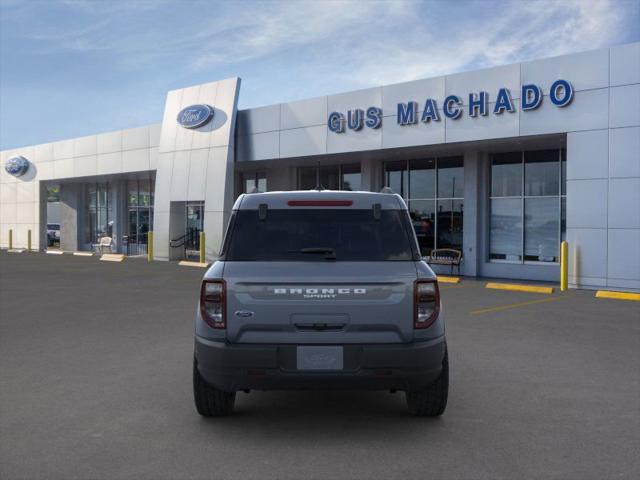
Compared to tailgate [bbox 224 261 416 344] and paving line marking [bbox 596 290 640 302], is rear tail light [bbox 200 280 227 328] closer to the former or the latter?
tailgate [bbox 224 261 416 344]

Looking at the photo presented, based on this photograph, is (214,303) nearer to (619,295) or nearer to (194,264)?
(619,295)

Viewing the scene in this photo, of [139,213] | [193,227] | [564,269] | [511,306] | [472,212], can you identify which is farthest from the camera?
[139,213]

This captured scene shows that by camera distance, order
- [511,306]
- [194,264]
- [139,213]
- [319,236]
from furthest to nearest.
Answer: [139,213]
[194,264]
[511,306]
[319,236]

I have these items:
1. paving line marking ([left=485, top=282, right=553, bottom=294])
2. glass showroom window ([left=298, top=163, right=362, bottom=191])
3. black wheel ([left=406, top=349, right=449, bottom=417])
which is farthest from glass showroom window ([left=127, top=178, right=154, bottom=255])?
black wheel ([left=406, top=349, right=449, bottom=417])

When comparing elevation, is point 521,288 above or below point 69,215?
below

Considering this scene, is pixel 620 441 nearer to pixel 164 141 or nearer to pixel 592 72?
pixel 592 72

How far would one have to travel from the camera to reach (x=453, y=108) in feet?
58.4

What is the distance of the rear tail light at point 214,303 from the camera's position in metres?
4.43

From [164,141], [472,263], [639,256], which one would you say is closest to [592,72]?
[639,256]

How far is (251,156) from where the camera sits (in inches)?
947

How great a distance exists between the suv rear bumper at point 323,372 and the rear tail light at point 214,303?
0.58ft

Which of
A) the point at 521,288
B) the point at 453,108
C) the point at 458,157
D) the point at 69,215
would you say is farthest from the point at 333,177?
the point at 69,215

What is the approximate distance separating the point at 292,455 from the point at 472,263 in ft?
54.1

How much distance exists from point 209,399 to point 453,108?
48.0 feet
